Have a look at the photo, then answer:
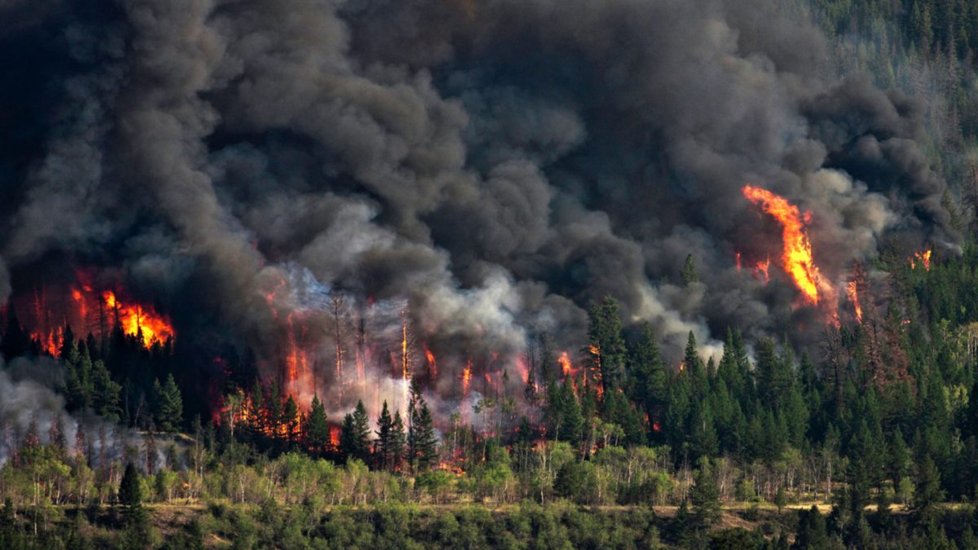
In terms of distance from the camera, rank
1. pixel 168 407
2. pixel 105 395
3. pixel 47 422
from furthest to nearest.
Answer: pixel 105 395
pixel 168 407
pixel 47 422

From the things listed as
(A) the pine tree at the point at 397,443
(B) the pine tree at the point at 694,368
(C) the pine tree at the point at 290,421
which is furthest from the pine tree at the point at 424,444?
(B) the pine tree at the point at 694,368

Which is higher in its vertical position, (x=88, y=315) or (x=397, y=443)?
(x=88, y=315)

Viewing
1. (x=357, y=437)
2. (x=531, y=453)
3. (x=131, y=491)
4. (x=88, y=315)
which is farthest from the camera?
(x=88, y=315)

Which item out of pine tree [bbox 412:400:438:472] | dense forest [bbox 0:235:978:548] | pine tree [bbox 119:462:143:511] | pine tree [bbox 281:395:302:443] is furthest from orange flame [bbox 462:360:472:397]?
pine tree [bbox 119:462:143:511]

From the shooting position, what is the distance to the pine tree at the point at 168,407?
548 feet

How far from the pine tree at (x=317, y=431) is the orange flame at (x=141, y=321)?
18.0m

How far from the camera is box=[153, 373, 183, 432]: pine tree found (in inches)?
6580

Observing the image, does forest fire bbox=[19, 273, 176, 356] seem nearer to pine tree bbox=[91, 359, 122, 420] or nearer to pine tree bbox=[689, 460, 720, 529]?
pine tree bbox=[91, 359, 122, 420]

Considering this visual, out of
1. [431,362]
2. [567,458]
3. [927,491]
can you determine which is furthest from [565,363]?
[927,491]

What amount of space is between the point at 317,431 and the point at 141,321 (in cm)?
2383

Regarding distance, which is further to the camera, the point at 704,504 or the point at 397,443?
the point at 397,443

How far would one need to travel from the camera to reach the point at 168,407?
16738cm

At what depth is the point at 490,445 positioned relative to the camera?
169 meters

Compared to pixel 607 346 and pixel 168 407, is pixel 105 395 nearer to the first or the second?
pixel 168 407
